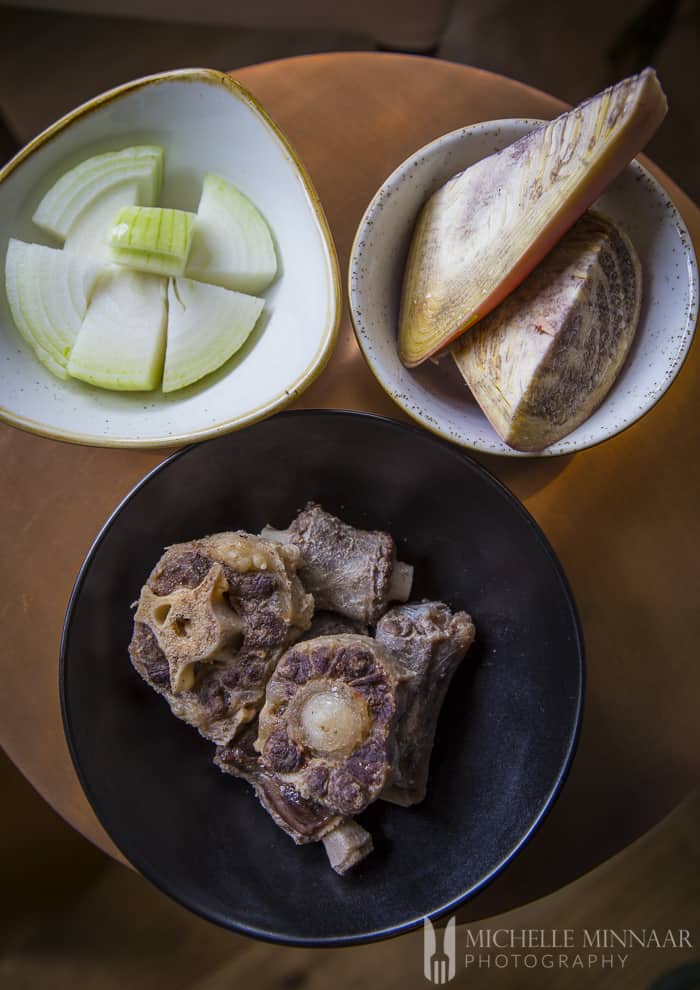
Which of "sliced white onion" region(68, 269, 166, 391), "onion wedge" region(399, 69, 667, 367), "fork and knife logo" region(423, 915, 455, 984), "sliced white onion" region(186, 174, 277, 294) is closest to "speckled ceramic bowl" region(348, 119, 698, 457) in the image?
"onion wedge" region(399, 69, 667, 367)

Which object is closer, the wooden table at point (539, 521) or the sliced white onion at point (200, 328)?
the sliced white onion at point (200, 328)

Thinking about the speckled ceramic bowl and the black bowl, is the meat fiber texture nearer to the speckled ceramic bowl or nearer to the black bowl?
the black bowl

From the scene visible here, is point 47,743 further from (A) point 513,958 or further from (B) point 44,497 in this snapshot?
(A) point 513,958

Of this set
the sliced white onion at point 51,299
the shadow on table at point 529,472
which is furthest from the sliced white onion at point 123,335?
the shadow on table at point 529,472

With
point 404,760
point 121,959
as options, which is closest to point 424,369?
point 404,760

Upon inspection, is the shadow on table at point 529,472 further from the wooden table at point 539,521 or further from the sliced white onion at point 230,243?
the sliced white onion at point 230,243

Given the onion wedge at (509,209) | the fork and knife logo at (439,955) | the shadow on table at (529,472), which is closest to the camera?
the onion wedge at (509,209)
